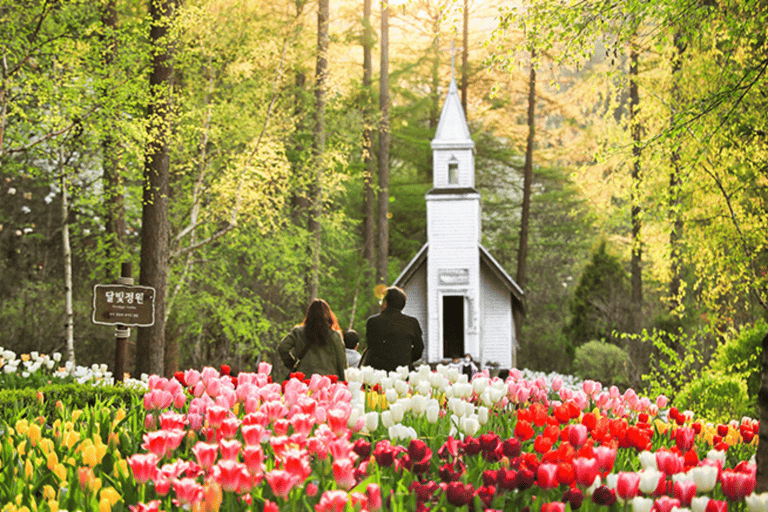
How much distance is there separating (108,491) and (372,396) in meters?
2.50

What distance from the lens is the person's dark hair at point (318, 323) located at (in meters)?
6.14

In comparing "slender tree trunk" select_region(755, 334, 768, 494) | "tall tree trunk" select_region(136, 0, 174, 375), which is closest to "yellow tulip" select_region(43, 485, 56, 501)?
"slender tree trunk" select_region(755, 334, 768, 494)

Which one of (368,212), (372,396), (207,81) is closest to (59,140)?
(207,81)

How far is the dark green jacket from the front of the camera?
20.4ft

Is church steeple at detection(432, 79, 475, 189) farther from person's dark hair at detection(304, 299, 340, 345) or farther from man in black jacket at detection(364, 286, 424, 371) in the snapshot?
person's dark hair at detection(304, 299, 340, 345)

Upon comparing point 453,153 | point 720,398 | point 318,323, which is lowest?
point 720,398

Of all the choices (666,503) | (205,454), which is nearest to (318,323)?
(205,454)

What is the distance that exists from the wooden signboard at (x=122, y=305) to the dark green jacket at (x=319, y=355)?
2483 millimetres

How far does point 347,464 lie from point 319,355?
3.92 m

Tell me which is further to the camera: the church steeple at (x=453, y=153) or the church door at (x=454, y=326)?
the church door at (x=454, y=326)

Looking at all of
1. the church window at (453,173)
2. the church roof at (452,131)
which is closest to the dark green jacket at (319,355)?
the church window at (453,173)

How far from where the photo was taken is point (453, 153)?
18.0 metres

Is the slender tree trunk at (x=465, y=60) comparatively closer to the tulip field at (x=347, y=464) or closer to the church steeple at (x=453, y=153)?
the church steeple at (x=453, y=153)

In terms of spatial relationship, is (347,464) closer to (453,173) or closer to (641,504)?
(641,504)
